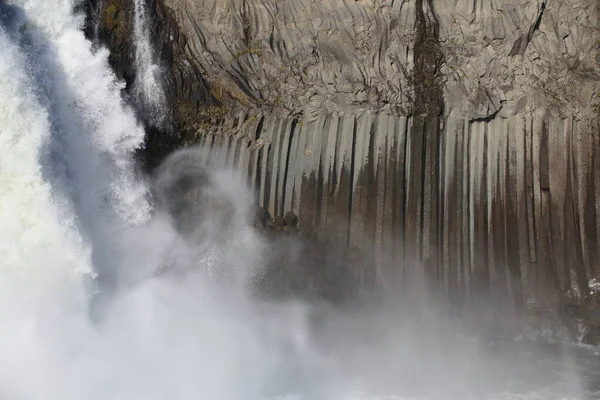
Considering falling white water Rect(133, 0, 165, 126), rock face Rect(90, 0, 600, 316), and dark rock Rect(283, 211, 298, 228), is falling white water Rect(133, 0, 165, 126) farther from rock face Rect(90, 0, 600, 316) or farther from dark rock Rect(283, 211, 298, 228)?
dark rock Rect(283, 211, 298, 228)

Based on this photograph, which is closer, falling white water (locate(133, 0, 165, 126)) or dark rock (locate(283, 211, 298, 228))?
dark rock (locate(283, 211, 298, 228))

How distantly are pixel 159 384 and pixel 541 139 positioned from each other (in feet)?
27.5

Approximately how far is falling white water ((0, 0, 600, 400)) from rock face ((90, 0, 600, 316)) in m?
1.00

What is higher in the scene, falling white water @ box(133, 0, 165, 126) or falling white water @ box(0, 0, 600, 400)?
falling white water @ box(133, 0, 165, 126)

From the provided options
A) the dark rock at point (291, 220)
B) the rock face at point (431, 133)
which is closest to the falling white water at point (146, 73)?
the rock face at point (431, 133)

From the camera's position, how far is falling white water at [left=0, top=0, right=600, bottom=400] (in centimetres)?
1170

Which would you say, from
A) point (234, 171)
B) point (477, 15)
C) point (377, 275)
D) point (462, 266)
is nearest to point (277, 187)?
point (234, 171)

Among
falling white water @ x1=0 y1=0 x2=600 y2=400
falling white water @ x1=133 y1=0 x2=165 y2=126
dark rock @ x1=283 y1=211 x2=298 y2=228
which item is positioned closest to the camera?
falling white water @ x1=0 y1=0 x2=600 y2=400

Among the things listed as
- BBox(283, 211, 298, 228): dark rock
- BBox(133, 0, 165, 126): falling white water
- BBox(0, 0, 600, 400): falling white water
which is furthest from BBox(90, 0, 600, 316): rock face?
BBox(0, 0, 600, 400): falling white water

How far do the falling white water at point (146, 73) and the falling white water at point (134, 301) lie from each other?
0.50 metres

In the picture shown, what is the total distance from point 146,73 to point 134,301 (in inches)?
182

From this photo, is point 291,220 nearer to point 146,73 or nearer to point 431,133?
point 431,133

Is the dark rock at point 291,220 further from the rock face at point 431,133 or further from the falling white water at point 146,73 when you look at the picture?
the falling white water at point 146,73

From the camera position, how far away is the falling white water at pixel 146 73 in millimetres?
14281
